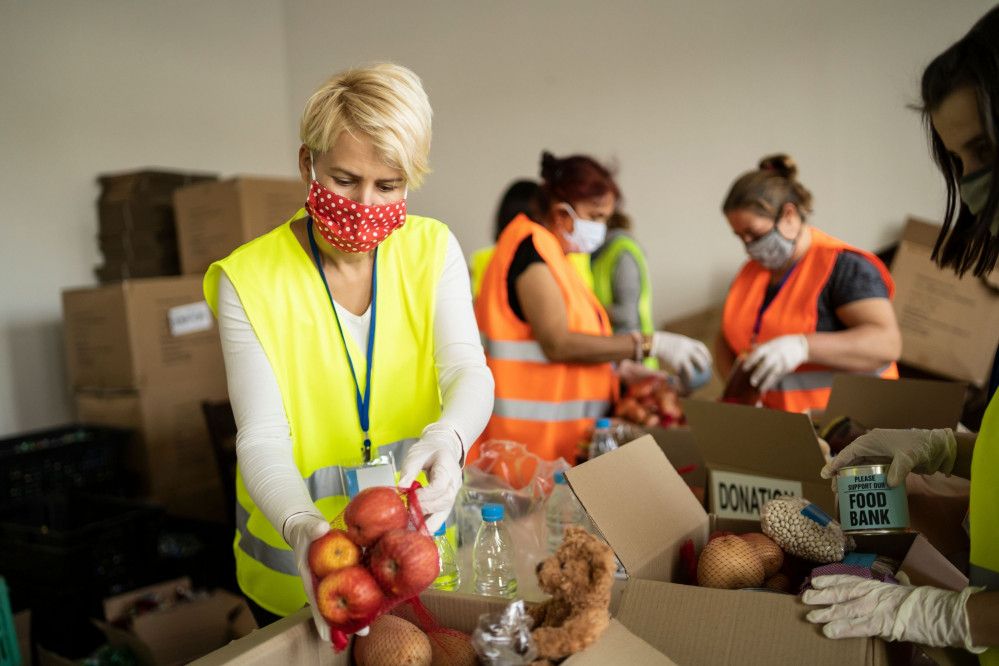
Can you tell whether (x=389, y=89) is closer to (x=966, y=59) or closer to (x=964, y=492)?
(x=966, y=59)

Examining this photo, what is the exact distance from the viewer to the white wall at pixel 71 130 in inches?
147

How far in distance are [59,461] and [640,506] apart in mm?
2907

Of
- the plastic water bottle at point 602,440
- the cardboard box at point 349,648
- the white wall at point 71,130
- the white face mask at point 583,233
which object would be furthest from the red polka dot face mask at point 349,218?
the white wall at point 71,130

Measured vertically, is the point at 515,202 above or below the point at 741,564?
above

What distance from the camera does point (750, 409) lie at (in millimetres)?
1576

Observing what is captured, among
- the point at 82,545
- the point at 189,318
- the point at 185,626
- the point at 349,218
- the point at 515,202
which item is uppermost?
the point at 515,202

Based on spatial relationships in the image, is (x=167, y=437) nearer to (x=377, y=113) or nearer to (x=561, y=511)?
(x=561, y=511)

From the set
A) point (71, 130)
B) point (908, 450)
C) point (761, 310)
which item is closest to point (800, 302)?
point (761, 310)

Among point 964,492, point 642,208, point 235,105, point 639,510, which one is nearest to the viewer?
point 639,510

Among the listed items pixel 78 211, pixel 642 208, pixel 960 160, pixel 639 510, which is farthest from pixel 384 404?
pixel 78 211

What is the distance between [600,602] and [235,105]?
5.12 m

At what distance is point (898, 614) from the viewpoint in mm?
987

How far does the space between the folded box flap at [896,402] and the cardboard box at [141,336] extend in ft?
9.82

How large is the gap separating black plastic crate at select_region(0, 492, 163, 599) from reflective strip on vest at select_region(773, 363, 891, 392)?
244cm
